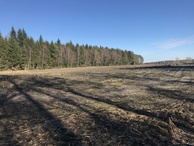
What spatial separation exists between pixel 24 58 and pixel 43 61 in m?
10.00

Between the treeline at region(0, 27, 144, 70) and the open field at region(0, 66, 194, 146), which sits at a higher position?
the treeline at region(0, 27, 144, 70)

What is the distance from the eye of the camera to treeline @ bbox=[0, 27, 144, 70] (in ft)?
204

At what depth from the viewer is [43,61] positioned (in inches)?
3012

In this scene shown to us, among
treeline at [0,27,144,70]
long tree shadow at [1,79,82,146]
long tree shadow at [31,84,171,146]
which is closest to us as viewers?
long tree shadow at [31,84,171,146]

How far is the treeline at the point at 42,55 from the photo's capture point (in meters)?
62.1

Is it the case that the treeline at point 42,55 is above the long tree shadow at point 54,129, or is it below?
above

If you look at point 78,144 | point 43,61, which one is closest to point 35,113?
point 78,144

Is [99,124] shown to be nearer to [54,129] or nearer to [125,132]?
[125,132]

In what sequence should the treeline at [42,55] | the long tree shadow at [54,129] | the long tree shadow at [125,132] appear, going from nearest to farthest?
the long tree shadow at [125,132], the long tree shadow at [54,129], the treeline at [42,55]

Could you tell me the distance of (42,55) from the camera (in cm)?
7656

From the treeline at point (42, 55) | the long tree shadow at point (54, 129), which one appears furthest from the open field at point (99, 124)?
the treeline at point (42, 55)

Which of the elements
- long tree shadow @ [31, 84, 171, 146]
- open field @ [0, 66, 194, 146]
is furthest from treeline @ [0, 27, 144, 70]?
long tree shadow @ [31, 84, 171, 146]

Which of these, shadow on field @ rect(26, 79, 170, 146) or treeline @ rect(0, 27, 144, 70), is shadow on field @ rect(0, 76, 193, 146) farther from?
treeline @ rect(0, 27, 144, 70)

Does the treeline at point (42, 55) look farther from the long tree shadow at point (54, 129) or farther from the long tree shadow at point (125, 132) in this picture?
the long tree shadow at point (125, 132)
